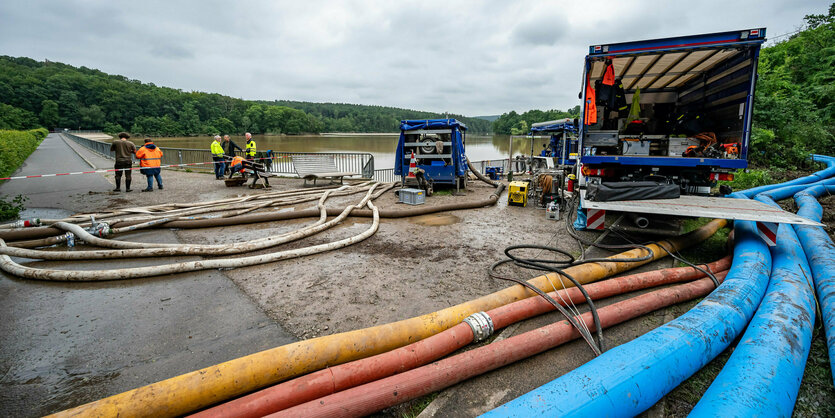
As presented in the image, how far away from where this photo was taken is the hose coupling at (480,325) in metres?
2.66

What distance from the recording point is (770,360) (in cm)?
201

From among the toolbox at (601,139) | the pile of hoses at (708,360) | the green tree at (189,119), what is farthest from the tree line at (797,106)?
the green tree at (189,119)

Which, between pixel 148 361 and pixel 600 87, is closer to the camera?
pixel 148 361

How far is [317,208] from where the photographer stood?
23.2ft

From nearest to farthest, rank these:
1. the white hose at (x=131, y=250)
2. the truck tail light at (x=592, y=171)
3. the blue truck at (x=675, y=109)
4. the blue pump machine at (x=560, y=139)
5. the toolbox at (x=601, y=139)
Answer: the white hose at (x=131, y=250) < the blue truck at (x=675, y=109) < the truck tail light at (x=592, y=171) < the toolbox at (x=601, y=139) < the blue pump machine at (x=560, y=139)

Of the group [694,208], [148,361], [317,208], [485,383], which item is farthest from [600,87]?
[148,361]

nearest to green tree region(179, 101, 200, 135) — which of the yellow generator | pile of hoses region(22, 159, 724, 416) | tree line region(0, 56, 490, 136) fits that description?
tree line region(0, 56, 490, 136)

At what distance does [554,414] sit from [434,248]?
3.69 metres

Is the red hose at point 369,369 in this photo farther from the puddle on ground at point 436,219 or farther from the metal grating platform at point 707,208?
the puddle on ground at point 436,219

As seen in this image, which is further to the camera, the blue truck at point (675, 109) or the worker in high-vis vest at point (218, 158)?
the worker in high-vis vest at point (218, 158)

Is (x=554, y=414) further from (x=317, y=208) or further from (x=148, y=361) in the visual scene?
(x=317, y=208)

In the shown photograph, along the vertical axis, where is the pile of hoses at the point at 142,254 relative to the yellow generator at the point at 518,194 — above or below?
below

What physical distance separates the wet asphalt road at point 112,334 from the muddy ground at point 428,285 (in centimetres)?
22

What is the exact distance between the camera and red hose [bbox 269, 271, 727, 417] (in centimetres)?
191
